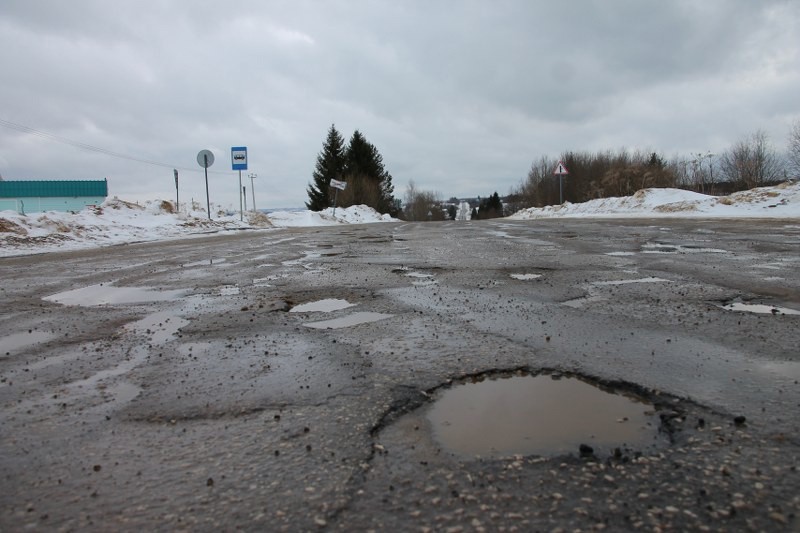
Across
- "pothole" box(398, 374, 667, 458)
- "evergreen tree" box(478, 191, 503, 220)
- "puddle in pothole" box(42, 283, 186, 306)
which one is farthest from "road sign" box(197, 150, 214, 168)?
"evergreen tree" box(478, 191, 503, 220)

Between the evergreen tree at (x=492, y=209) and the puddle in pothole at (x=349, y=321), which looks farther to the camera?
the evergreen tree at (x=492, y=209)

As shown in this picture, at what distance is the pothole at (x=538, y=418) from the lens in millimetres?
1862

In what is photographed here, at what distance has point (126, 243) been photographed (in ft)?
47.8

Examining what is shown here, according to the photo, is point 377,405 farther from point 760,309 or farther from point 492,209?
point 492,209

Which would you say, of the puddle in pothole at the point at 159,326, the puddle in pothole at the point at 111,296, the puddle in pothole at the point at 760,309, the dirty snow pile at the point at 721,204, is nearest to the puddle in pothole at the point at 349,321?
the puddle in pothole at the point at 159,326

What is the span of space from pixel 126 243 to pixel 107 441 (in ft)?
47.2

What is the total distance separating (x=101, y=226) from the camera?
16.7 meters

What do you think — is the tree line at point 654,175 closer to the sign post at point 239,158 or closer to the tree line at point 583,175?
the tree line at point 583,175

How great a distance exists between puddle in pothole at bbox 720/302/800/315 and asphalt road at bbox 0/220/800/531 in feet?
0.20

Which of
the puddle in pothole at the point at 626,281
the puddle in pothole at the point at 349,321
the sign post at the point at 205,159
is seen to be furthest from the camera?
the sign post at the point at 205,159

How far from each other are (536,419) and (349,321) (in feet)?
6.90

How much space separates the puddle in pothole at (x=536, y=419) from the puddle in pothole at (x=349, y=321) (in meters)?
1.54

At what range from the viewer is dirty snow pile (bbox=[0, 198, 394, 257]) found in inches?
508

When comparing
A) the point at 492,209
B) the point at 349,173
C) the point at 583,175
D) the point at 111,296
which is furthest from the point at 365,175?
the point at 492,209
